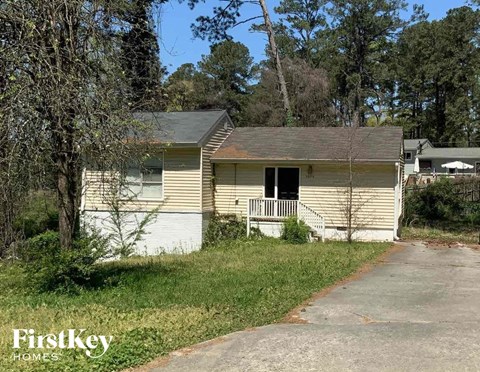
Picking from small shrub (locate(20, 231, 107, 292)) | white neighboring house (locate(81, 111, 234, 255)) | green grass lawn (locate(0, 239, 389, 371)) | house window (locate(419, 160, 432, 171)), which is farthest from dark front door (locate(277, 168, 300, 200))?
house window (locate(419, 160, 432, 171))

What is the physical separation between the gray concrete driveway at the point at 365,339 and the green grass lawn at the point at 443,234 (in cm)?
1043

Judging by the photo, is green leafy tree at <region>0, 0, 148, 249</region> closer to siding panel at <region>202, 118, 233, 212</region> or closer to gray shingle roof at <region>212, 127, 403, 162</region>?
siding panel at <region>202, 118, 233, 212</region>

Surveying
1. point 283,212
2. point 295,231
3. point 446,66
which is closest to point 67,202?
point 295,231

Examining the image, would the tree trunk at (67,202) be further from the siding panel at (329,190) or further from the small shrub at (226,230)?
the siding panel at (329,190)

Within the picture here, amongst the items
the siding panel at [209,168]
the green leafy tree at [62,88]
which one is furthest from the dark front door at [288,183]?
the green leafy tree at [62,88]

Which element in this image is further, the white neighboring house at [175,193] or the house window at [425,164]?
the house window at [425,164]

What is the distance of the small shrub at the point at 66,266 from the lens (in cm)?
869

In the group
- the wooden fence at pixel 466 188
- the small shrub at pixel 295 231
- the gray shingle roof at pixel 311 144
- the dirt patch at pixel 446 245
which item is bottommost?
the dirt patch at pixel 446 245

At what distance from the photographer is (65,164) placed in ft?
29.2

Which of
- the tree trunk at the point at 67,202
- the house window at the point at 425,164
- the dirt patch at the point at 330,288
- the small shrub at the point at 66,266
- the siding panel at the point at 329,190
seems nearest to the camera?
the dirt patch at the point at 330,288

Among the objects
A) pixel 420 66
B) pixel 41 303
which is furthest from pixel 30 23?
pixel 420 66

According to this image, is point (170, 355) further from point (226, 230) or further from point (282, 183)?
point (282, 183)

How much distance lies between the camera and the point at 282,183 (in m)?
19.7

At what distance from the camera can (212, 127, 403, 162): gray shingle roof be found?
61.4 ft
